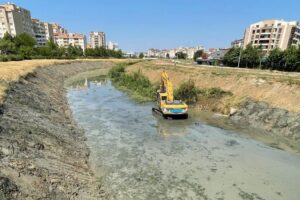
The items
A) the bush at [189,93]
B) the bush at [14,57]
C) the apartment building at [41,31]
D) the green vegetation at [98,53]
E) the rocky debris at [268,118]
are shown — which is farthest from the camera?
the apartment building at [41,31]

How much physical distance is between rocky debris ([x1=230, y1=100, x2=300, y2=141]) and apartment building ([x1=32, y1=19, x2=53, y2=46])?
414ft

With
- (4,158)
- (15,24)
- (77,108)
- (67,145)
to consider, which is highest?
(15,24)

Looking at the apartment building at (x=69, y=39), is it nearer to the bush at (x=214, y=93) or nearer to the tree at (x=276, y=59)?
the tree at (x=276, y=59)

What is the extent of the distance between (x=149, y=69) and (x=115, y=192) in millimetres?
37949

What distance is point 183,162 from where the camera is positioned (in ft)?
41.1

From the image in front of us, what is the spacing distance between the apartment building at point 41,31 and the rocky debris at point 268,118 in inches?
4969

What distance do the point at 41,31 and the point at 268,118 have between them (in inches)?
5547

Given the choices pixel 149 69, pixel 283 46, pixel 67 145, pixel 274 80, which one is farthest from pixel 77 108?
pixel 283 46

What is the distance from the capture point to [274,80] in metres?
23.1

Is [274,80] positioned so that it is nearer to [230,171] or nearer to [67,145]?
[230,171]

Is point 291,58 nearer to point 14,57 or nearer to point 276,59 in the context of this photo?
point 276,59

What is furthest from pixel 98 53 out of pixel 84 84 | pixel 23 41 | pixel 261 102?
pixel 261 102

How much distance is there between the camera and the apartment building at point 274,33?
8844cm

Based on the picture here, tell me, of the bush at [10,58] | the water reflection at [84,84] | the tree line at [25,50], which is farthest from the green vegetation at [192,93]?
the tree line at [25,50]
